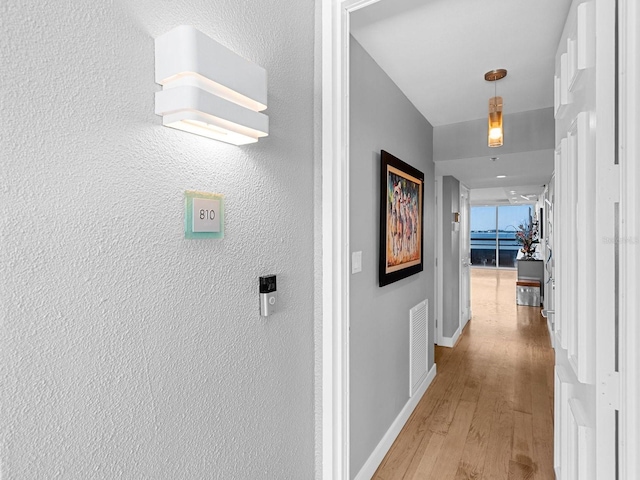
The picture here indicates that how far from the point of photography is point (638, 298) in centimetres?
83

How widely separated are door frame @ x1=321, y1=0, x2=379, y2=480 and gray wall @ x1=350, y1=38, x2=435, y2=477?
0.45m

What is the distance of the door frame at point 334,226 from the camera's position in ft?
4.50

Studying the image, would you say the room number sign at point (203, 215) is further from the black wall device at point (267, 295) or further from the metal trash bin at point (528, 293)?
the metal trash bin at point (528, 293)

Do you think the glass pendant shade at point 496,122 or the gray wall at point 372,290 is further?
the glass pendant shade at point 496,122

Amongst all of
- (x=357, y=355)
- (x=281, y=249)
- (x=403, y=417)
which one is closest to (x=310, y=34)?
(x=281, y=249)

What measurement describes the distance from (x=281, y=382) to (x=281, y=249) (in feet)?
1.48

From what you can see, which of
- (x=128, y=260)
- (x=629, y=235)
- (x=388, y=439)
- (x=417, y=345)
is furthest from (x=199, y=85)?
(x=417, y=345)

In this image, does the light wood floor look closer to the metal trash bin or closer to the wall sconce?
the metal trash bin

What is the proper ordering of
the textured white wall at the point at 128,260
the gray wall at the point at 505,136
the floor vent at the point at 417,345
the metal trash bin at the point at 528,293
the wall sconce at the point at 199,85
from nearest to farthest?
the textured white wall at the point at 128,260, the wall sconce at the point at 199,85, the floor vent at the point at 417,345, the gray wall at the point at 505,136, the metal trash bin at the point at 528,293

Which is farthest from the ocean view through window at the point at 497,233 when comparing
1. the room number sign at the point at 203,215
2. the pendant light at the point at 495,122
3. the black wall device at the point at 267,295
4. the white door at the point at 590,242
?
the room number sign at the point at 203,215

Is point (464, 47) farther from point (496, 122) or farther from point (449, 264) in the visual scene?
point (449, 264)

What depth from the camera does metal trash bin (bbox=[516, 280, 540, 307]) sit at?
21.1 feet

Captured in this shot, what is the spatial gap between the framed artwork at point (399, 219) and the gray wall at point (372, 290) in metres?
0.06

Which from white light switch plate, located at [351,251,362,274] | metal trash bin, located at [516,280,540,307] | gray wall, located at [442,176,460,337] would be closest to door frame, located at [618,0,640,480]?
white light switch plate, located at [351,251,362,274]
